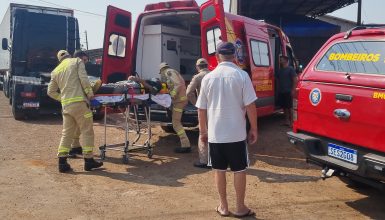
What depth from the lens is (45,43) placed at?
1252 cm

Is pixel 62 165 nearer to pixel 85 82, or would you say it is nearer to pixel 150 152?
pixel 85 82

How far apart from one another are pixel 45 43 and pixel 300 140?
32.7 ft

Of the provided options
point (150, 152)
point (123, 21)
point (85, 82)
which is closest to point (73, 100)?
point (85, 82)

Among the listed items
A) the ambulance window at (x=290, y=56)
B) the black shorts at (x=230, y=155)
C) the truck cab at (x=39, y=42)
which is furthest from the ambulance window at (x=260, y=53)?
the truck cab at (x=39, y=42)

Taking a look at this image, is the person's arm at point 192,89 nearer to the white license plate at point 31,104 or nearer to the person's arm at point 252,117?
the person's arm at point 252,117

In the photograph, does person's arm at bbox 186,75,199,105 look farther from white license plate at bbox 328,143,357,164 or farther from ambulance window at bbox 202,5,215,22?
white license plate at bbox 328,143,357,164

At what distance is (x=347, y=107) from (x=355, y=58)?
617mm

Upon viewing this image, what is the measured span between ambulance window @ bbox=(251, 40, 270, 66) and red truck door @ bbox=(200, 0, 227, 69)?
104cm

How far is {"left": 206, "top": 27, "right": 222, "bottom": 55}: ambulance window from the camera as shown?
6918 mm

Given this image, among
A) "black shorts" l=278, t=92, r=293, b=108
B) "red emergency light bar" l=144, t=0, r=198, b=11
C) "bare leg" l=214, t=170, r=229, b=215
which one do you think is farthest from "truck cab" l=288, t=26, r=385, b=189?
"black shorts" l=278, t=92, r=293, b=108

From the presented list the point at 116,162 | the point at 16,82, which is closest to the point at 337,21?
the point at 16,82

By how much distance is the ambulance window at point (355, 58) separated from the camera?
4.20 m

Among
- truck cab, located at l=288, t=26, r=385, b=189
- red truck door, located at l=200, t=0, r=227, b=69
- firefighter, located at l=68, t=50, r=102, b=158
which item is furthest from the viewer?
red truck door, located at l=200, t=0, r=227, b=69

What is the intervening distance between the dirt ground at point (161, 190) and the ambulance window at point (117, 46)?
208cm
